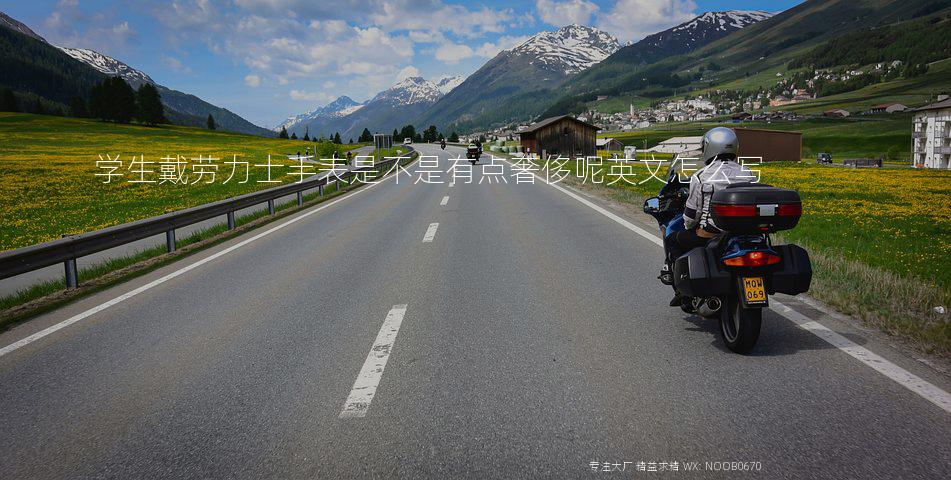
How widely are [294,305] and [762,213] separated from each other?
4.67 m

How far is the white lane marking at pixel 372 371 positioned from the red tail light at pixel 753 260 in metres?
2.77

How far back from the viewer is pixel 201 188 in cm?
2869

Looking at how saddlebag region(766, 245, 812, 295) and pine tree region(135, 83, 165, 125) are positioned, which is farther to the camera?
pine tree region(135, 83, 165, 125)

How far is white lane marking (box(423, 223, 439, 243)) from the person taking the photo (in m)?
10.7

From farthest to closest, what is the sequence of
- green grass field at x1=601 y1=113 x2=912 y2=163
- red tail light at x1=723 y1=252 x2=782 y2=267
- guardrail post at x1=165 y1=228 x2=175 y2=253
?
1. green grass field at x1=601 y1=113 x2=912 y2=163
2. guardrail post at x1=165 y1=228 x2=175 y2=253
3. red tail light at x1=723 y1=252 x2=782 y2=267

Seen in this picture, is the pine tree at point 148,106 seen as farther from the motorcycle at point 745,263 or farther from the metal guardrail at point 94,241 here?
the motorcycle at point 745,263

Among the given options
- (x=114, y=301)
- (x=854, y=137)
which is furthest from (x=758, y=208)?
(x=854, y=137)

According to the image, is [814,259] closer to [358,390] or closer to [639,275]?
[639,275]

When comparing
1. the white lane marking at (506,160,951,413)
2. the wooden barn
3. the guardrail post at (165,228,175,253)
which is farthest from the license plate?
the wooden barn

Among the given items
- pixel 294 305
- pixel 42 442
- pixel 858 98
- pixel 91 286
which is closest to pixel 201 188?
pixel 91 286

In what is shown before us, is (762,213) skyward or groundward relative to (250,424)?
skyward

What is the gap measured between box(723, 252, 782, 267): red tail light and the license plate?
11cm

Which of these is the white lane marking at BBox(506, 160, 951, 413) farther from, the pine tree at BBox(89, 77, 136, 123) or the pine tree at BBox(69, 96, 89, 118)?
Answer: the pine tree at BBox(69, 96, 89, 118)

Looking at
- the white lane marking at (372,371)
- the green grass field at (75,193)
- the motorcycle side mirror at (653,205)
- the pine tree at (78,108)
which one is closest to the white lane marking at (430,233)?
the white lane marking at (372,371)
